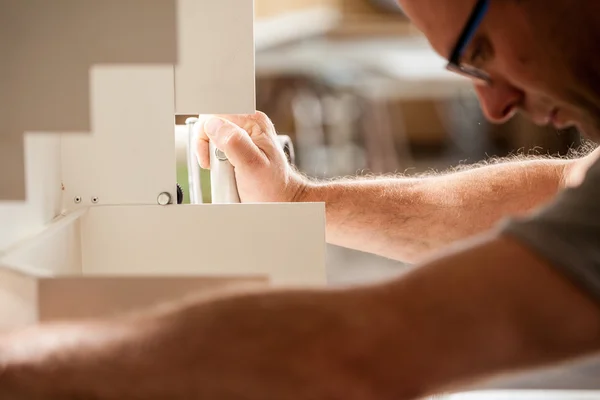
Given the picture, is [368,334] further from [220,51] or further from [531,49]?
[220,51]

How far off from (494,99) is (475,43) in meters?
0.06

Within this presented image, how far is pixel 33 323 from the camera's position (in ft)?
1.66

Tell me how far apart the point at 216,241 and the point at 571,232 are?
1.29 feet

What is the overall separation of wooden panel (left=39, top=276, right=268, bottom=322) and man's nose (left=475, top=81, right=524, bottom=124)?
0.26m

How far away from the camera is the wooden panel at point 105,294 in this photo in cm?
49

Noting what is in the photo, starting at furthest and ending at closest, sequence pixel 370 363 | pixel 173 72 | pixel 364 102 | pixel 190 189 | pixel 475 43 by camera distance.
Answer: pixel 364 102 → pixel 190 189 → pixel 173 72 → pixel 475 43 → pixel 370 363

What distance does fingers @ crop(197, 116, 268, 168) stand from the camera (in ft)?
2.78

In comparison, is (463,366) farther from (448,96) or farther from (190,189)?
(448,96)

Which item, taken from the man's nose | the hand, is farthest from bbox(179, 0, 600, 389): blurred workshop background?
the man's nose

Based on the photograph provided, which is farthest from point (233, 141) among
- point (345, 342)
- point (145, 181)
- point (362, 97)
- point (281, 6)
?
point (362, 97)

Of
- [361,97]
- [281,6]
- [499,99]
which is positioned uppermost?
[281,6]

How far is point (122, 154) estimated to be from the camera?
0.79 metres

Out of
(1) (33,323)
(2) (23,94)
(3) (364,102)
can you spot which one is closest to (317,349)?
(1) (33,323)

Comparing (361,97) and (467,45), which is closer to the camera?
(467,45)
